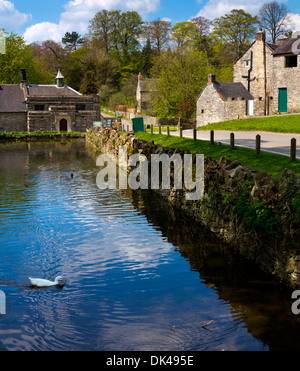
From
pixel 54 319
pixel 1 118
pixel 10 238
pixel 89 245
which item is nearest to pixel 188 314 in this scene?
pixel 54 319

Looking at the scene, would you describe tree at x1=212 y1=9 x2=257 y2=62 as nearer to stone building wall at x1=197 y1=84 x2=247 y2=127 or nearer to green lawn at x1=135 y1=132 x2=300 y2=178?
stone building wall at x1=197 y1=84 x2=247 y2=127

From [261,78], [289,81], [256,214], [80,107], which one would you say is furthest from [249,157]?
[80,107]

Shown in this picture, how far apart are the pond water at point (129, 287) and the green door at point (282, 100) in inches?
1525

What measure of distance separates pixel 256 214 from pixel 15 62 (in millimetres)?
86361

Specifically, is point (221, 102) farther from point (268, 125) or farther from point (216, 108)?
point (268, 125)

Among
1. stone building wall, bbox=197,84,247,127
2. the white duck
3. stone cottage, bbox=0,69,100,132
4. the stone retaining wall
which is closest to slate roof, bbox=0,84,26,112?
stone cottage, bbox=0,69,100,132

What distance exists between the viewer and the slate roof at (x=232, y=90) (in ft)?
185

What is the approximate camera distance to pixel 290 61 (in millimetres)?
54625

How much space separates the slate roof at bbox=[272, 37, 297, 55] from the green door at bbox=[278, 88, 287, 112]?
14.4ft

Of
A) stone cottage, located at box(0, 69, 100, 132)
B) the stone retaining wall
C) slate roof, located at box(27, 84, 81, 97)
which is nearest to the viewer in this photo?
the stone retaining wall

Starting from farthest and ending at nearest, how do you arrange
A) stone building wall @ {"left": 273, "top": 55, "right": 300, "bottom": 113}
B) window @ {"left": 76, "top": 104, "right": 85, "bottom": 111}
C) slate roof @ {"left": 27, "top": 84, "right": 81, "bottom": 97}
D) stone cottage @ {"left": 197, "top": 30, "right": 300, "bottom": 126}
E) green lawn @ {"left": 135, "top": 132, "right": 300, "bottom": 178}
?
slate roof @ {"left": 27, "top": 84, "right": 81, "bottom": 97}
window @ {"left": 76, "top": 104, "right": 85, "bottom": 111}
stone cottage @ {"left": 197, "top": 30, "right": 300, "bottom": 126}
stone building wall @ {"left": 273, "top": 55, "right": 300, "bottom": 113}
green lawn @ {"left": 135, "top": 132, "right": 300, "bottom": 178}

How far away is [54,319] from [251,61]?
54787 millimetres

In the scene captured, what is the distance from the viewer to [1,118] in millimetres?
76438

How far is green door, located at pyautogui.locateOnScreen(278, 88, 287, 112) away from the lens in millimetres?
55844
